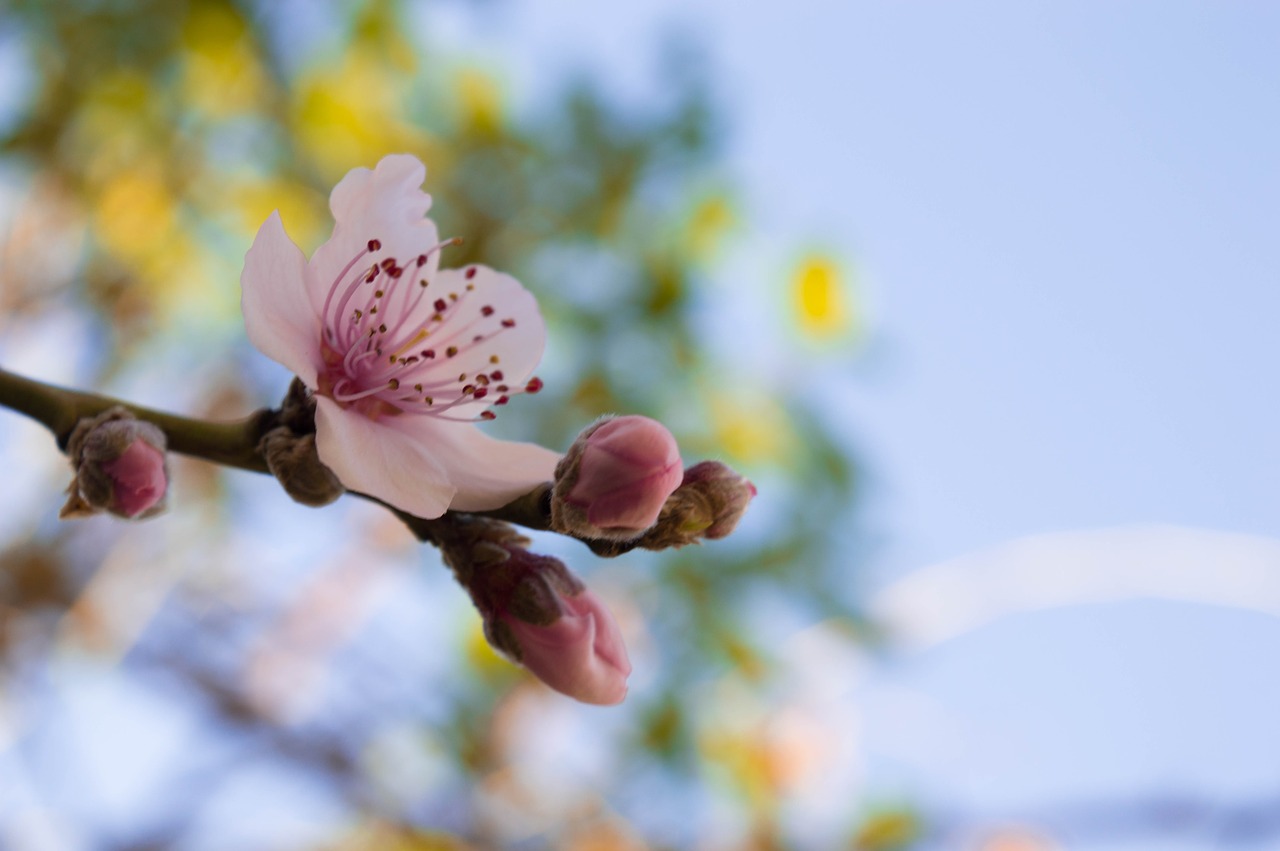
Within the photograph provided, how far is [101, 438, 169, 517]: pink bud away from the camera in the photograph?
731 millimetres

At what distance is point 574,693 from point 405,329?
364 millimetres

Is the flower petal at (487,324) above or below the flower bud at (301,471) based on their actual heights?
above

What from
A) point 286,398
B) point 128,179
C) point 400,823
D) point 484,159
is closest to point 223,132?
point 128,179

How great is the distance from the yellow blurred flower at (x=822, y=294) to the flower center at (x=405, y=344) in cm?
218

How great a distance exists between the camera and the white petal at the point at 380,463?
2.41 feet

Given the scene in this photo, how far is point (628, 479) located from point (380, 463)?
173mm

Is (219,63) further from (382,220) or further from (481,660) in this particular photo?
(382,220)

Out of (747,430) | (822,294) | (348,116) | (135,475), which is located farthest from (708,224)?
(135,475)

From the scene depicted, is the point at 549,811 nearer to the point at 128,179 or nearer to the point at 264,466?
the point at 128,179

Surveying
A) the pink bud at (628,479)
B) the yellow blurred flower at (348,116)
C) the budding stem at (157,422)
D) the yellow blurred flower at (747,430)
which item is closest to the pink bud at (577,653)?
the pink bud at (628,479)

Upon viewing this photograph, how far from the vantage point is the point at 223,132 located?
3000mm

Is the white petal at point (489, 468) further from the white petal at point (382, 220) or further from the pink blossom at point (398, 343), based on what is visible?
the white petal at point (382, 220)

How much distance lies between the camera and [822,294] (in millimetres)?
3111

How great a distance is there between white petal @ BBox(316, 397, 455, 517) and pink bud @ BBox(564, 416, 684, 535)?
10cm
